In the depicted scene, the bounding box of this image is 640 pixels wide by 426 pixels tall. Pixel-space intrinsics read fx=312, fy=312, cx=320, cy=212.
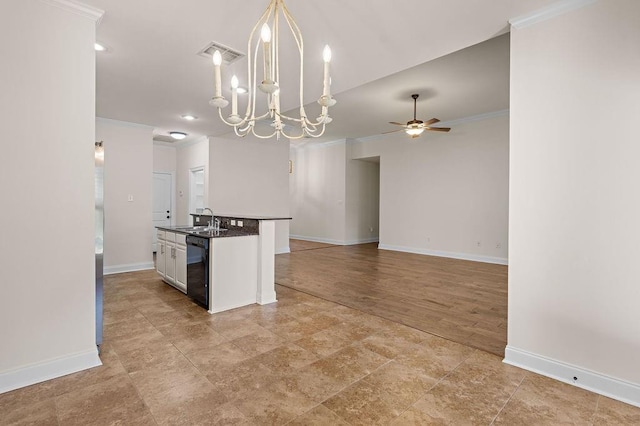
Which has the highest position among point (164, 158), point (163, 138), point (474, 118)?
point (474, 118)

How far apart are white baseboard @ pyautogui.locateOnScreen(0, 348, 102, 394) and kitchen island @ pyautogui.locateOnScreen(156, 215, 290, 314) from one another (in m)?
1.28

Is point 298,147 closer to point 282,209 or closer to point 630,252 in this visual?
point 282,209

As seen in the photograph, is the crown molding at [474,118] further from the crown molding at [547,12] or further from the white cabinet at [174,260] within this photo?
the white cabinet at [174,260]

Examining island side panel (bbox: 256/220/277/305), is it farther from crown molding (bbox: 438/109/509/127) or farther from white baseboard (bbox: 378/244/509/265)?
crown molding (bbox: 438/109/509/127)

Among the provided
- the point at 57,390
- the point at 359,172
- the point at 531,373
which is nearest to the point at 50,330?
the point at 57,390

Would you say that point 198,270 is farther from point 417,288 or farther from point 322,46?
point 417,288

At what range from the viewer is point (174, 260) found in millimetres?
4355

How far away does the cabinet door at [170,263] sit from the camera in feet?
14.3

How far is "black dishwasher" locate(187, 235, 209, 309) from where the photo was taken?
3576 millimetres

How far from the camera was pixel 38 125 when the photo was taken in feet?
7.09

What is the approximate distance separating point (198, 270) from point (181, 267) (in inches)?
23.4

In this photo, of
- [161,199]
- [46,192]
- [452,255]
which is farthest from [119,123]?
[452,255]

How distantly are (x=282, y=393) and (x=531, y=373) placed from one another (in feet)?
5.91

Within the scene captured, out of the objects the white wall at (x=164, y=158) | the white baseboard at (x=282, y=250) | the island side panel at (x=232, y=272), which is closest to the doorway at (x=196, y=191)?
the white wall at (x=164, y=158)
